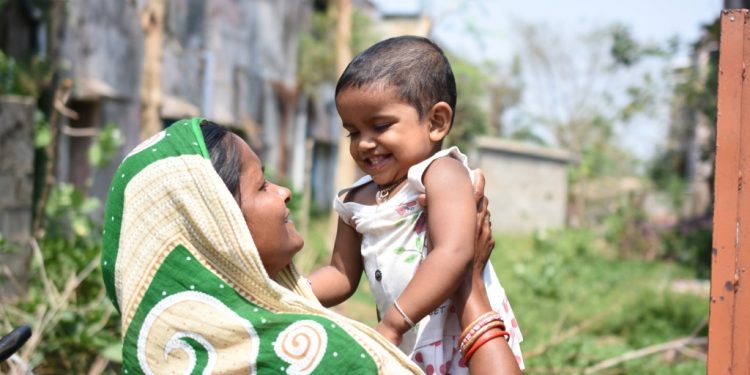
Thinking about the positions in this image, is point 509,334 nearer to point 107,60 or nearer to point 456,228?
point 456,228

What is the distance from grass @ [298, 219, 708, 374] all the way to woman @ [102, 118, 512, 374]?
336 cm

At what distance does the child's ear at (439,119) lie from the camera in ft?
6.63

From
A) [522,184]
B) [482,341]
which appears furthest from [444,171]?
[522,184]

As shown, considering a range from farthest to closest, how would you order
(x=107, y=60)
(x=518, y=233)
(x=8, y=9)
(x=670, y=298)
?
(x=518, y=233) < (x=107, y=60) < (x=8, y=9) < (x=670, y=298)

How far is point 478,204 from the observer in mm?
2012

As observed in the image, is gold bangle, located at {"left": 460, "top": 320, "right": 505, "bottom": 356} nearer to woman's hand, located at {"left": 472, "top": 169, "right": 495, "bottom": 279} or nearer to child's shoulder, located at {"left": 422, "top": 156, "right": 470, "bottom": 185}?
woman's hand, located at {"left": 472, "top": 169, "right": 495, "bottom": 279}

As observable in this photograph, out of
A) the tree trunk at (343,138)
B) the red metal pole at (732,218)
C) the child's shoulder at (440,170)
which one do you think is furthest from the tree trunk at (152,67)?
the red metal pole at (732,218)

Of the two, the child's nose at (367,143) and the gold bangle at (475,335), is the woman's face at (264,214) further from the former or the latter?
the gold bangle at (475,335)

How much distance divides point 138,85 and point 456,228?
36.5 feet

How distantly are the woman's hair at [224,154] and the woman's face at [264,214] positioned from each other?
0.02 meters

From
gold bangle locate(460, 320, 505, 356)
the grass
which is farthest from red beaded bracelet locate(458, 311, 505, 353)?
the grass

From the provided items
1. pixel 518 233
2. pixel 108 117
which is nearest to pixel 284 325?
pixel 108 117

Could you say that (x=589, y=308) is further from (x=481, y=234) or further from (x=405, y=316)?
(x=405, y=316)

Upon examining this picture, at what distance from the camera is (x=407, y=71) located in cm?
197
